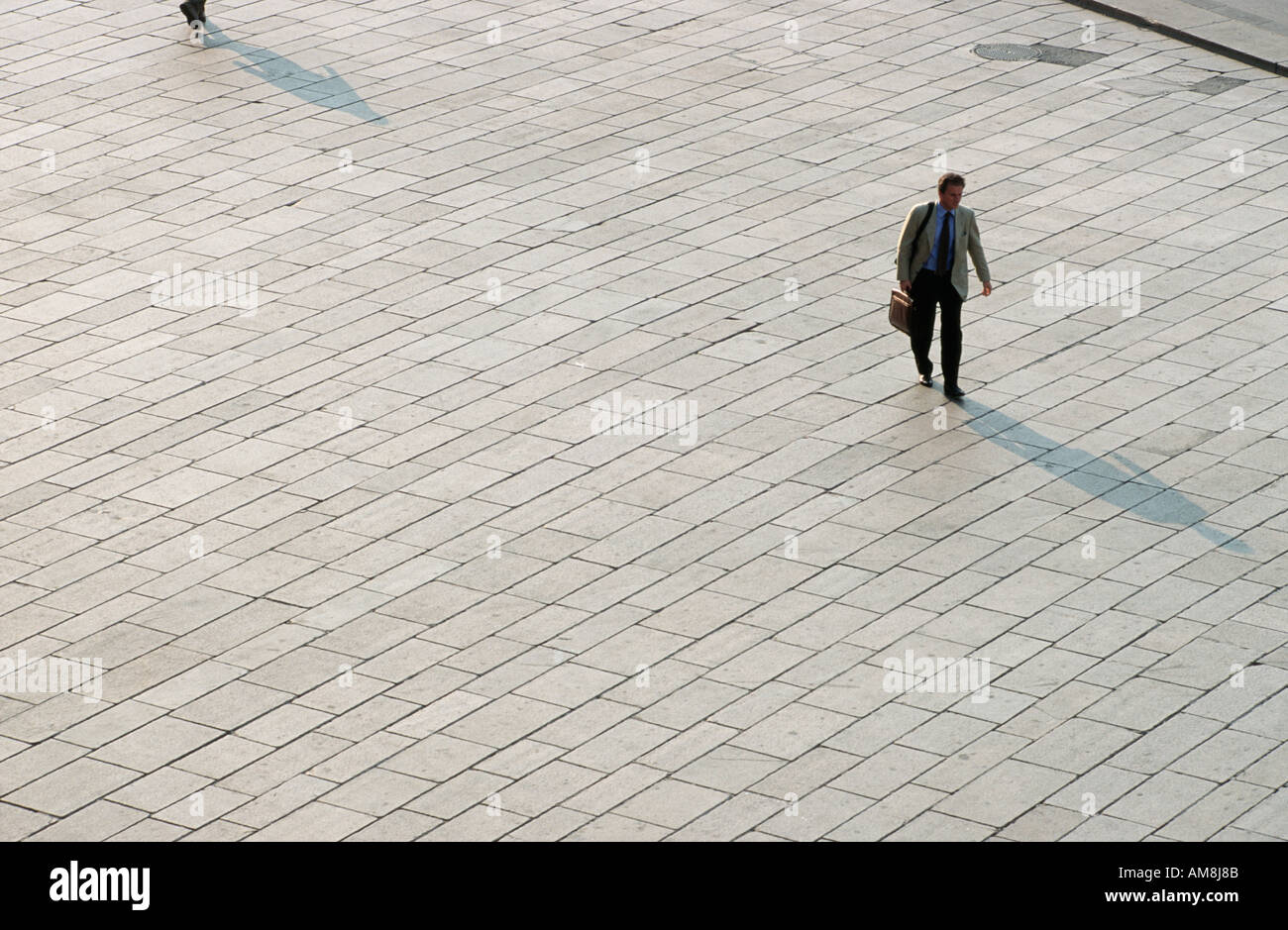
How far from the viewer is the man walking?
1219 cm

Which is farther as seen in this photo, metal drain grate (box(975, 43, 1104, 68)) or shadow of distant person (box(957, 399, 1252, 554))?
metal drain grate (box(975, 43, 1104, 68))

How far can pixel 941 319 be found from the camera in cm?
1214

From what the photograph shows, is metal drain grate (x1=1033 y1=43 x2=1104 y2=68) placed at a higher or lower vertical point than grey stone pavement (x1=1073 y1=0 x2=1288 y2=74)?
lower

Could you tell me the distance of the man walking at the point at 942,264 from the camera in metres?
12.2

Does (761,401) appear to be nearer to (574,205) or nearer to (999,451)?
(999,451)

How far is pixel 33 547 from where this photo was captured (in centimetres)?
1077

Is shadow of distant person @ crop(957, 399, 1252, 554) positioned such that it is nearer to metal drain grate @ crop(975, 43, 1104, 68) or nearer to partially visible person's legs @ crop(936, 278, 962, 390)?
partially visible person's legs @ crop(936, 278, 962, 390)

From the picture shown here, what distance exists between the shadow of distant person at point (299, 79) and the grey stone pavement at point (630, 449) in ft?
0.34

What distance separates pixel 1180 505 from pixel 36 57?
1314cm

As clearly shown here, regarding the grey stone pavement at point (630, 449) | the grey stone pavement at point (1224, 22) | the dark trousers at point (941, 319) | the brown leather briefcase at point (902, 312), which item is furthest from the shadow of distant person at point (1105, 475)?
the grey stone pavement at point (1224, 22)

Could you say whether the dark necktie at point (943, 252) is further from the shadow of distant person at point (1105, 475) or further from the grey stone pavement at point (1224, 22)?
the grey stone pavement at point (1224, 22)

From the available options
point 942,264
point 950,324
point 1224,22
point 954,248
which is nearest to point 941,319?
point 950,324

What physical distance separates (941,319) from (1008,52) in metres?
8.04

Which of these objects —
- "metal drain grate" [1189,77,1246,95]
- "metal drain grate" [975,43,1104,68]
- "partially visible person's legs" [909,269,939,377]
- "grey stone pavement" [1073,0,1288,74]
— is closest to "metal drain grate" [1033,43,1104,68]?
"metal drain grate" [975,43,1104,68]
